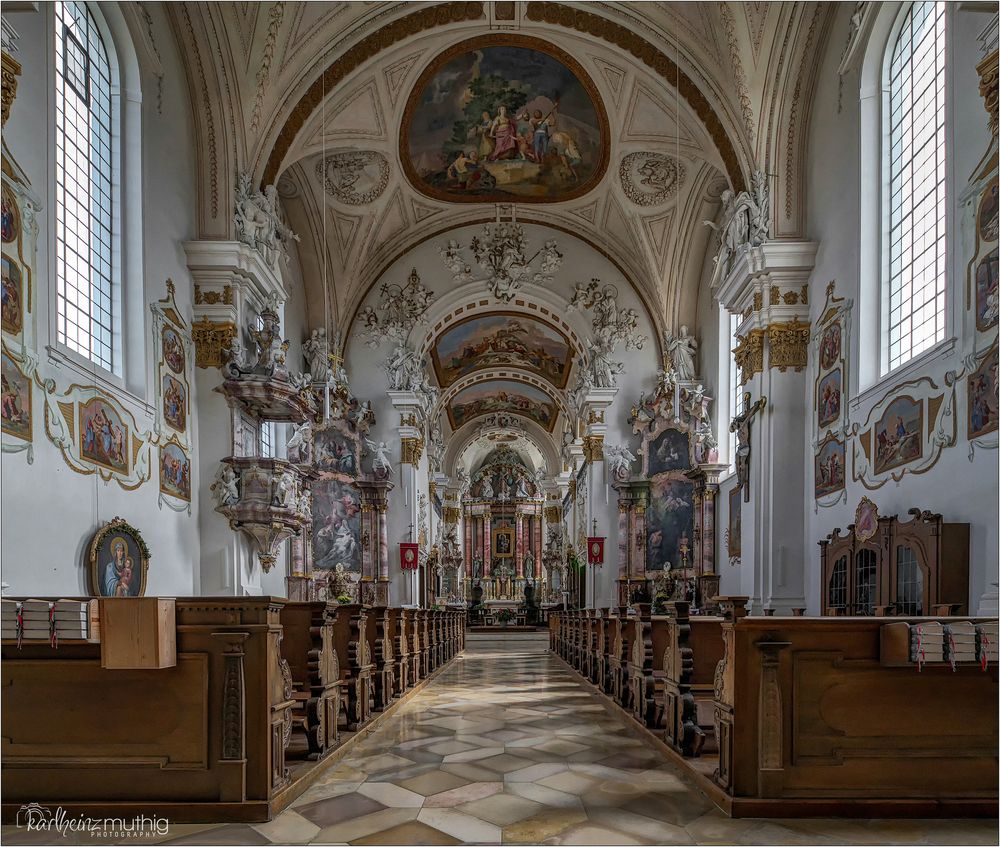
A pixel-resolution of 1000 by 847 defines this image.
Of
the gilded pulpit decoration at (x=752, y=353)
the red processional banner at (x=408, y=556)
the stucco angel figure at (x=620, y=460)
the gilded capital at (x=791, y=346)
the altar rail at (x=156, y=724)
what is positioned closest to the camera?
the altar rail at (x=156, y=724)

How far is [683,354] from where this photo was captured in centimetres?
2050

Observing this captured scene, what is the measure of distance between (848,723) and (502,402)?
33.4 m

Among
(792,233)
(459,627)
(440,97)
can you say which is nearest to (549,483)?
(459,627)

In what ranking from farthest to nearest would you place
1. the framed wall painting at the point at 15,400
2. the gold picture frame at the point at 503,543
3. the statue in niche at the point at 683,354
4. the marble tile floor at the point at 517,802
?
1. the gold picture frame at the point at 503,543
2. the statue in niche at the point at 683,354
3. the framed wall painting at the point at 15,400
4. the marble tile floor at the point at 517,802

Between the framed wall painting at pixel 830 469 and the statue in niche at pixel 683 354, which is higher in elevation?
the statue in niche at pixel 683 354

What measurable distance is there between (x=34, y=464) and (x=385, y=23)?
999 cm

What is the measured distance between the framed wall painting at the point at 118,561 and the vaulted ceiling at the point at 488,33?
5140 millimetres

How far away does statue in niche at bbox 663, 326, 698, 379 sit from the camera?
67.2 feet

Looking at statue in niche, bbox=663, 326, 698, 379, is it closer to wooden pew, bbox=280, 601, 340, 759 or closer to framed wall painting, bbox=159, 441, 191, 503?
framed wall painting, bbox=159, 441, 191, 503

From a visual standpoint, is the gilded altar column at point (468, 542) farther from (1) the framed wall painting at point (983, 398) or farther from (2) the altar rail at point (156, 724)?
(2) the altar rail at point (156, 724)

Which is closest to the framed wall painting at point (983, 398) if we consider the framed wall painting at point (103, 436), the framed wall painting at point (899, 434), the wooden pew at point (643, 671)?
the framed wall painting at point (899, 434)

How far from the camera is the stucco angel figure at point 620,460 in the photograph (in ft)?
69.4

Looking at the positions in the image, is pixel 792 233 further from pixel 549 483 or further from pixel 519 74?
pixel 549 483

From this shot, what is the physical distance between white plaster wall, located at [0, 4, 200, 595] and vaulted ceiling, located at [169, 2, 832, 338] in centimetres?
93
